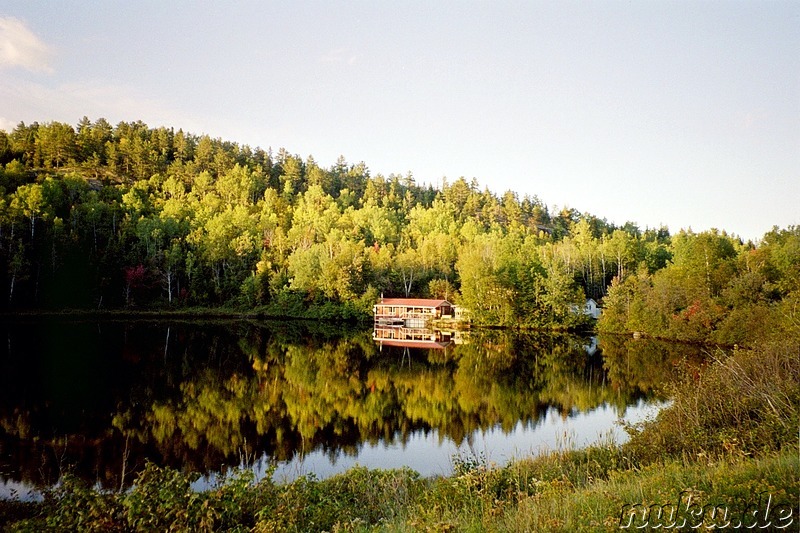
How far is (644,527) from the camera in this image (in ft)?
14.9

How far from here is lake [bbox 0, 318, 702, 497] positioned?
579 inches

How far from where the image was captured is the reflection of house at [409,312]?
223 ft

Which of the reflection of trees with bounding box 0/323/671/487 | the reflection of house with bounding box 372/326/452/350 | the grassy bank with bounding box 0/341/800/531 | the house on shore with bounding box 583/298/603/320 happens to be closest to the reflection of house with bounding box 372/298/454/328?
the reflection of house with bounding box 372/326/452/350

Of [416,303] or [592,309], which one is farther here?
[416,303]

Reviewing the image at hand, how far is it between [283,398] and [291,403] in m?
0.99

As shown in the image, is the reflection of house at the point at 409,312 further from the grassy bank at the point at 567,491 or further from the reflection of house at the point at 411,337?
the grassy bank at the point at 567,491

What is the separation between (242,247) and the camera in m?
78.6

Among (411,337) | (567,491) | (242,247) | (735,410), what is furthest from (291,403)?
(242,247)

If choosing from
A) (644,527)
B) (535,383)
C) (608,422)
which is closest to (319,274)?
(535,383)

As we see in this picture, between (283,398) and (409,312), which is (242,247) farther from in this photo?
(283,398)

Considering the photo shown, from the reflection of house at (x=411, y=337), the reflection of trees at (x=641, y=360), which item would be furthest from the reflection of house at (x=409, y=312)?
the reflection of trees at (x=641, y=360)

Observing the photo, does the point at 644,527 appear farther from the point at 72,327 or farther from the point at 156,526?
the point at 72,327

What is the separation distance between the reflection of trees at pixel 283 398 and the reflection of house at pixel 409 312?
82.5 ft

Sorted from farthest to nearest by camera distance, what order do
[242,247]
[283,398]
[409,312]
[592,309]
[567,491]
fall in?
1. [242,247]
2. [409,312]
3. [592,309]
4. [283,398]
5. [567,491]
